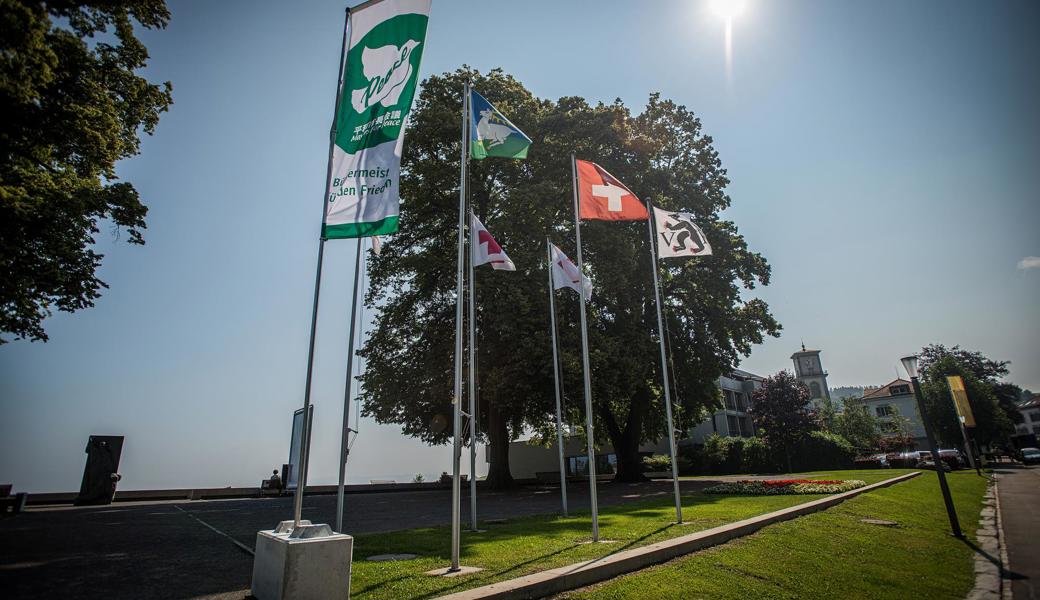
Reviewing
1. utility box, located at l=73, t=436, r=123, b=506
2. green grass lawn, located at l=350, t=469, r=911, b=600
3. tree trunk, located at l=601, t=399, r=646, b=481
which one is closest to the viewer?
green grass lawn, located at l=350, t=469, r=911, b=600

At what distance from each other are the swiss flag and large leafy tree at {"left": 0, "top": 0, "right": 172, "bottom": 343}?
13812 millimetres

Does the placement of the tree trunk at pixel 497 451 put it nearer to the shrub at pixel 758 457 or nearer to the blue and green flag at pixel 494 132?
the blue and green flag at pixel 494 132

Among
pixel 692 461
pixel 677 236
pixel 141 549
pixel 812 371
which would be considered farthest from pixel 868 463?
pixel 812 371

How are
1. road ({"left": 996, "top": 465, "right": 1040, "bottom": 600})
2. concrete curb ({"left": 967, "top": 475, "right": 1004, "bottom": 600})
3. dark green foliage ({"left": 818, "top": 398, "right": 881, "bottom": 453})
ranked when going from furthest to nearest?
dark green foliage ({"left": 818, "top": 398, "right": 881, "bottom": 453}), road ({"left": 996, "top": 465, "right": 1040, "bottom": 600}), concrete curb ({"left": 967, "top": 475, "right": 1004, "bottom": 600})

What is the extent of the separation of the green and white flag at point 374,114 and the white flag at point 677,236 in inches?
330

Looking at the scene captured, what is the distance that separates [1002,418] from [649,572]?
82215 mm

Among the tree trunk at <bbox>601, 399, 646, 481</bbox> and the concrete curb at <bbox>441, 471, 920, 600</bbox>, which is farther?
the tree trunk at <bbox>601, 399, 646, 481</bbox>

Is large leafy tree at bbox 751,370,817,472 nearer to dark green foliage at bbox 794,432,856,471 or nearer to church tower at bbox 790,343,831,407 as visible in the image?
dark green foliage at bbox 794,432,856,471

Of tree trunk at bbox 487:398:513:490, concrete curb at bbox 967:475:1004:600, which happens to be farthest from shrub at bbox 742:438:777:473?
concrete curb at bbox 967:475:1004:600

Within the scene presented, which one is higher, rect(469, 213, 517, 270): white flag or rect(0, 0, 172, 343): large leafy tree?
rect(0, 0, 172, 343): large leafy tree

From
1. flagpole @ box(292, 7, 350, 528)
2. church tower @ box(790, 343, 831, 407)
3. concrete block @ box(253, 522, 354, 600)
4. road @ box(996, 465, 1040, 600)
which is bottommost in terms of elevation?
road @ box(996, 465, 1040, 600)

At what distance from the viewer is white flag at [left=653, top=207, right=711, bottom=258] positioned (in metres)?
14.4

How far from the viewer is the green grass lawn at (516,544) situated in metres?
6.69

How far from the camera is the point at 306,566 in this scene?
18.3 ft
